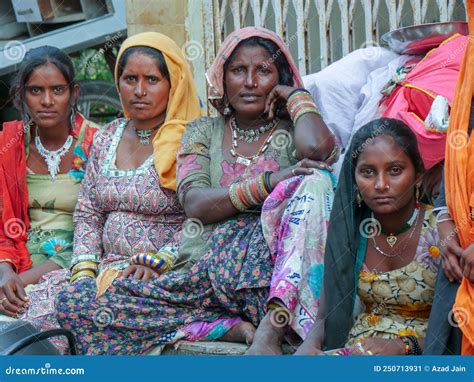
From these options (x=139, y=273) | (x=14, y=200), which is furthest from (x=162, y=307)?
(x=14, y=200)

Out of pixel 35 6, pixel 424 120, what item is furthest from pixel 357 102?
pixel 35 6

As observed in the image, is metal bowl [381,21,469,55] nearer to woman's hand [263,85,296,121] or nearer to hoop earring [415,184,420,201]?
woman's hand [263,85,296,121]

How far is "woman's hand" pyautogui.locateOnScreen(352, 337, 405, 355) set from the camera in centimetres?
381

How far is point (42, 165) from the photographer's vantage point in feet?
18.1

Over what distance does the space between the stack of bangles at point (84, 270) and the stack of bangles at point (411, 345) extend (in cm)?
178

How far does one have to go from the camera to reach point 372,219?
413 cm

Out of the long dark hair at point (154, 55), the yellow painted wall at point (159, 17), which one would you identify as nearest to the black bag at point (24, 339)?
the long dark hair at point (154, 55)

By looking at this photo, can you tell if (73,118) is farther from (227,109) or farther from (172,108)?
(227,109)

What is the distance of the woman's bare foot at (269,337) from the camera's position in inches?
161

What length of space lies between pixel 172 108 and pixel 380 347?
1915 mm

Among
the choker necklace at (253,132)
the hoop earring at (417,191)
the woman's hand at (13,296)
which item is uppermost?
the choker necklace at (253,132)

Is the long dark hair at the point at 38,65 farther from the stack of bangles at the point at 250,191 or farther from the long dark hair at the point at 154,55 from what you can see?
the stack of bangles at the point at 250,191

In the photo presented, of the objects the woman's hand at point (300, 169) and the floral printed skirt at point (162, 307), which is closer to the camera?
the woman's hand at point (300, 169)

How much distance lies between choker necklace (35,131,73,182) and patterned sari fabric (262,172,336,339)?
60.7 inches
